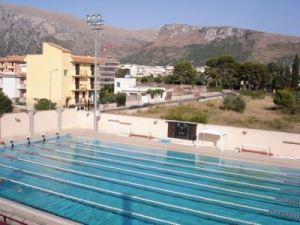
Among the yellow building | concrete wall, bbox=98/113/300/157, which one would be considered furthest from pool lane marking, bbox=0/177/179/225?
the yellow building

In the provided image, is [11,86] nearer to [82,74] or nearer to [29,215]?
[82,74]

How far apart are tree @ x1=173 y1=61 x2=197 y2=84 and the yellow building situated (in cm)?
3964

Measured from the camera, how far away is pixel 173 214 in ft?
40.5

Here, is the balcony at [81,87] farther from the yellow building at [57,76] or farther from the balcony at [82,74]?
the balcony at [82,74]

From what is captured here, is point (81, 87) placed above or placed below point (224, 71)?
below

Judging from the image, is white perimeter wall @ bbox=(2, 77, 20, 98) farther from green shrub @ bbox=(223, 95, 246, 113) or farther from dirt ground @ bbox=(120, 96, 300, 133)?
green shrub @ bbox=(223, 95, 246, 113)

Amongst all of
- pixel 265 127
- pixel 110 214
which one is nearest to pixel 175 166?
pixel 110 214

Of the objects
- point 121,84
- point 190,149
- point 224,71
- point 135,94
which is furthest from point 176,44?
point 190,149

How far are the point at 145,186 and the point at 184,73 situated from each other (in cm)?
6938

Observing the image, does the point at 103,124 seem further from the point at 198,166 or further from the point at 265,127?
the point at 265,127

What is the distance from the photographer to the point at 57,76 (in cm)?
4203

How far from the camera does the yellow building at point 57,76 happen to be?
42.0 m

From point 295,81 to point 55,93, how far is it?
42804 millimetres

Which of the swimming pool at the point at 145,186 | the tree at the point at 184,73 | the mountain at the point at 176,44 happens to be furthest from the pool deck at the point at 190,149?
the mountain at the point at 176,44
